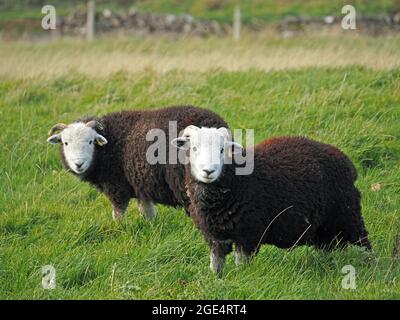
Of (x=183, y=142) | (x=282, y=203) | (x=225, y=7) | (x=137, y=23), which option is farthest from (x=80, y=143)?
(x=225, y=7)

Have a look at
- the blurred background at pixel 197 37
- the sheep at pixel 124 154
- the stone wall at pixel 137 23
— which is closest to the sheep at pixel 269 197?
the sheep at pixel 124 154

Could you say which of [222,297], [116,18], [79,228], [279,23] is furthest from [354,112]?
[116,18]

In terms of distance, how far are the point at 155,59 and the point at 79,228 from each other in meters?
6.54

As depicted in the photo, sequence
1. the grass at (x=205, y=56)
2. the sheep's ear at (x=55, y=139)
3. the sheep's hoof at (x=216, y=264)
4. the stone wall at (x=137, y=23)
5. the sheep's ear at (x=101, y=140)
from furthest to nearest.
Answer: the stone wall at (x=137, y=23), the grass at (x=205, y=56), the sheep's ear at (x=55, y=139), the sheep's ear at (x=101, y=140), the sheep's hoof at (x=216, y=264)

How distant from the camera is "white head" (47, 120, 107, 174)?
7977mm

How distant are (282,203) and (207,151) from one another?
0.83 metres

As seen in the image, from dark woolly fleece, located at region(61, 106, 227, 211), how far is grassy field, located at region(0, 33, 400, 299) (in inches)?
10.4

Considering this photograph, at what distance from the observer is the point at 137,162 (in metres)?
7.85

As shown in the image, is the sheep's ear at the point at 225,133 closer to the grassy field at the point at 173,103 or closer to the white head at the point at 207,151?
the white head at the point at 207,151

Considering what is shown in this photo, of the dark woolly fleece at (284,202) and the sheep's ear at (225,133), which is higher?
the sheep's ear at (225,133)

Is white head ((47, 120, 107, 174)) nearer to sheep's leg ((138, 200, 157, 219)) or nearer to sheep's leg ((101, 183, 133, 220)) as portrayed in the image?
sheep's leg ((101, 183, 133, 220))

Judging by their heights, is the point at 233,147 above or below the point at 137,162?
above

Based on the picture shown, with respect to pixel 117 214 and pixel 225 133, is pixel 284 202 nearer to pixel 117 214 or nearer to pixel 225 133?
pixel 225 133

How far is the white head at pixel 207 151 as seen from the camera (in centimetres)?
602
